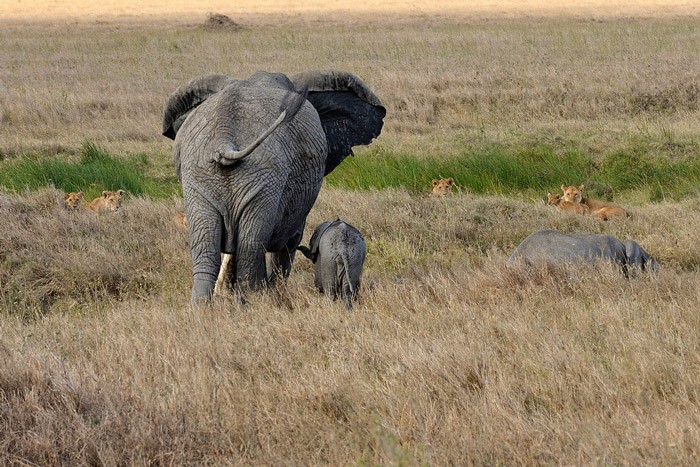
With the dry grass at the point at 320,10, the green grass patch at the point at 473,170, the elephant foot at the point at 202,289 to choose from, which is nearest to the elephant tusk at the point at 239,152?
the elephant foot at the point at 202,289

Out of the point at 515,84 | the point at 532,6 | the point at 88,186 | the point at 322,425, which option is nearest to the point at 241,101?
the point at 322,425

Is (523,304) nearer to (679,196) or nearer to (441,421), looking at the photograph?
(441,421)

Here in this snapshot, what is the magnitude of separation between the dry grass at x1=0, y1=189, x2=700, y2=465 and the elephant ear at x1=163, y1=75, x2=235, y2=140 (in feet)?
4.66

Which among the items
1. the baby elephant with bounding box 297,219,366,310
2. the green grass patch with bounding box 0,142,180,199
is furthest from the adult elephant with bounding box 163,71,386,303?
the green grass patch with bounding box 0,142,180,199

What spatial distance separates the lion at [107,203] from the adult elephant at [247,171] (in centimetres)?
459

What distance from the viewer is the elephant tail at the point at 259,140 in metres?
6.50

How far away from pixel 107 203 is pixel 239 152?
6106 millimetres

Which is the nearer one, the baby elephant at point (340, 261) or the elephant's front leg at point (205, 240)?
the elephant's front leg at point (205, 240)

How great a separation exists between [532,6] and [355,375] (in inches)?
2745

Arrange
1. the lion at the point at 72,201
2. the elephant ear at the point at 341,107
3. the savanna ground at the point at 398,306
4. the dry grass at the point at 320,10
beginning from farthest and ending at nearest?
1. the dry grass at the point at 320,10
2. the lion at the point at 72,201
3. the elephant ear at the point at 341,107
4. the savanna ground at the point at 398,306

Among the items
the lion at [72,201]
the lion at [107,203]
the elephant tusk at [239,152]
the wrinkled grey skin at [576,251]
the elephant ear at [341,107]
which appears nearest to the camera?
the elephant tusk at [239,152]

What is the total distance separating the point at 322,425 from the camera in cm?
470

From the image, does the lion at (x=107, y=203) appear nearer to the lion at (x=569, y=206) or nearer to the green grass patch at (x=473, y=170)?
the green grass patch at (x=473, y=170)

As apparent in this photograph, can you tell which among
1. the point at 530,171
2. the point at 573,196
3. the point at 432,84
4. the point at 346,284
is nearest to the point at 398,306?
the point at 346,284
